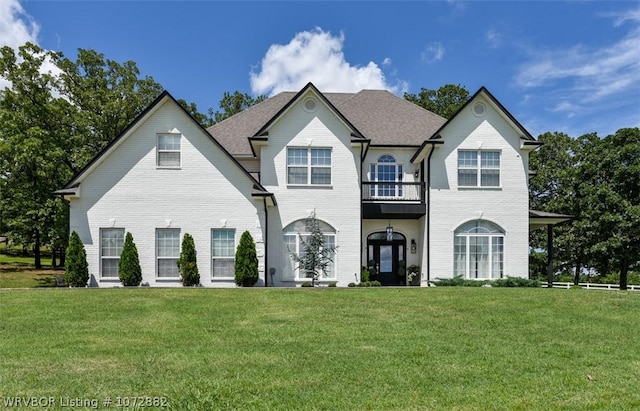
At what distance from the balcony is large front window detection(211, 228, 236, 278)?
243 inches

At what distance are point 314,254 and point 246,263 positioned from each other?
9.35 ft

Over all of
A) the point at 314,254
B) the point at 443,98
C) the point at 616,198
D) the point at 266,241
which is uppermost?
the point at 443,98

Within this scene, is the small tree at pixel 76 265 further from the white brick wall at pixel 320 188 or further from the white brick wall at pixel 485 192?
the white brick wall at pixel 485 192

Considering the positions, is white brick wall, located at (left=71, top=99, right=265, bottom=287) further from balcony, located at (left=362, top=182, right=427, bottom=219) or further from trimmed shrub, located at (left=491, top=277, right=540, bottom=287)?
trimmed shrub, located at (left=491, top=277, right=540, bottom=287)

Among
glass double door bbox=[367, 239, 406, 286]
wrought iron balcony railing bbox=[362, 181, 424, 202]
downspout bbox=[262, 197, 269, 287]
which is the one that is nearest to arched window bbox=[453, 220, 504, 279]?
wrought iron balcony railing bbox=[362, 181, 424, 202]

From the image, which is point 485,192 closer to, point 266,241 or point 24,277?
point 266,241

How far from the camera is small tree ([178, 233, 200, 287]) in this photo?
18.4 metres

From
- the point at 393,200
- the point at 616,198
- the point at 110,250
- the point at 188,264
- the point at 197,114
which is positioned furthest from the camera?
the point at 197,114

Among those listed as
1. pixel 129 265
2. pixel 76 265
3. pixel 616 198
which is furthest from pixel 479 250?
pixel 76 265

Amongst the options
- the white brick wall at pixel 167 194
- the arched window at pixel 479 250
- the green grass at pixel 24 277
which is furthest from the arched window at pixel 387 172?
the green grass at pixel 24 277

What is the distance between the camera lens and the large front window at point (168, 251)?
61.7 ft

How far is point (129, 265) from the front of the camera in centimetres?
1817

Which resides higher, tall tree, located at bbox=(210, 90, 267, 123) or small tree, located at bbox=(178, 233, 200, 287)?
tall tree, located at bbox=(210, 90, 267, 123)

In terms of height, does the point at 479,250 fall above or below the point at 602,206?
below
